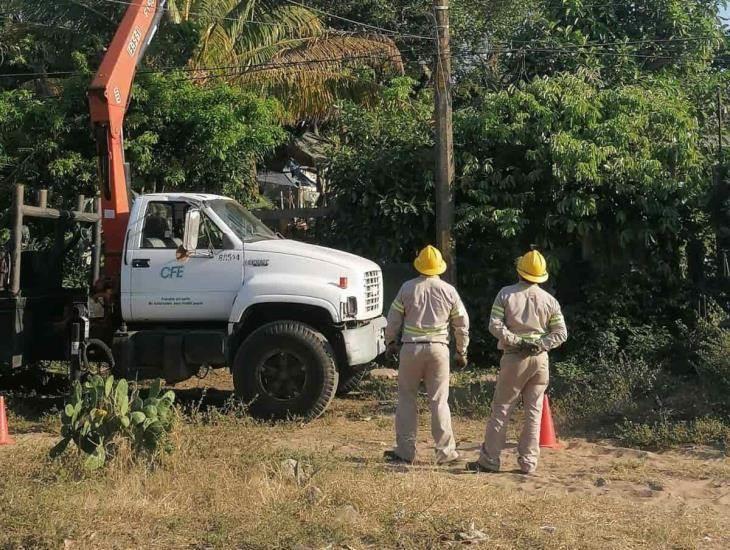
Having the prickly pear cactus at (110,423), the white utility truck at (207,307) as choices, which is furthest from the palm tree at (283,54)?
the prickly pear cactus at (110,423)

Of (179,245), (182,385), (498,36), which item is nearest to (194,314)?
(179,245)

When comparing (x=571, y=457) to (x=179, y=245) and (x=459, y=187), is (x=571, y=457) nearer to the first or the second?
(x=179, y=245)

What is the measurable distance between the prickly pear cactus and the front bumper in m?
2.52

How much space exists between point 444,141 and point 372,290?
10.6 ft

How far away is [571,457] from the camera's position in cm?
806

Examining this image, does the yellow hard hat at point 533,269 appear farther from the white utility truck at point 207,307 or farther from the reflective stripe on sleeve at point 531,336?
the white utility truck at point 207,307

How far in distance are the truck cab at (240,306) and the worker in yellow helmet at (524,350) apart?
2192 mm

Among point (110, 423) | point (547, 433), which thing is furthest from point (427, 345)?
point (110, 423)

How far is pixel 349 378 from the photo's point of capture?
34.8ft

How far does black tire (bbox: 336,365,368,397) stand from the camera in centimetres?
1035

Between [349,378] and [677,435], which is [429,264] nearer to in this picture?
[677,435]

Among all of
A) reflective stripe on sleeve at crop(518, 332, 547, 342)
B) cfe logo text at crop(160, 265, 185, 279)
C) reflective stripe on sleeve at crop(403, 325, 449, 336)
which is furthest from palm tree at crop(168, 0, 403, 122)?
reflective stripe on sleeve at crop(518, 332, 547, 342)

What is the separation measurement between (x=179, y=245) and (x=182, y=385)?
115 inches

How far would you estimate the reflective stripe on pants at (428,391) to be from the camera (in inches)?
295
